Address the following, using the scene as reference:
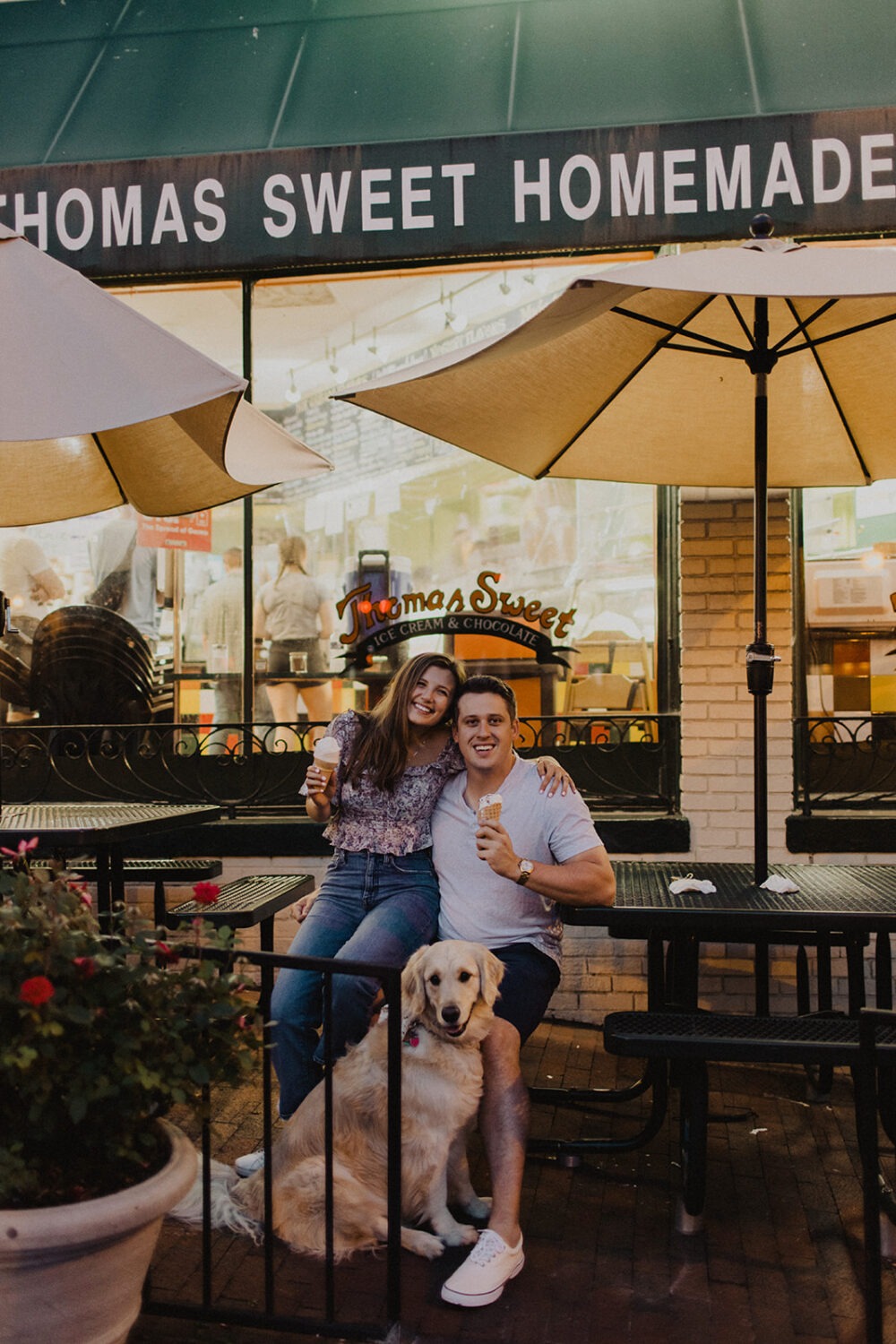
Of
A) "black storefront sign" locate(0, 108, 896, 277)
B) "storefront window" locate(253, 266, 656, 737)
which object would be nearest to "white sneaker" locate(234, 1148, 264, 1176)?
"storefront window" locate(253, 266, 656, 737)

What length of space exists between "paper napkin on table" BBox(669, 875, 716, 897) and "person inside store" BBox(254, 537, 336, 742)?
2857 millimetres

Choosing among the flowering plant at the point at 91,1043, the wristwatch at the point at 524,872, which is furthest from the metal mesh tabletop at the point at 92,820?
the wristwatch at the point at 524,872

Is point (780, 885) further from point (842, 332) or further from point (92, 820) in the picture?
point (92, 820)

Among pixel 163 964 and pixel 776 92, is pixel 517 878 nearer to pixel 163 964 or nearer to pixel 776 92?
pixel 163 964

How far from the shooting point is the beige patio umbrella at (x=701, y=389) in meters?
3.38

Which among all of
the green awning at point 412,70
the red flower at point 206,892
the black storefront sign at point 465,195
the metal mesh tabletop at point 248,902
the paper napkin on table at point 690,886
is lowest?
the metal mesh tabletop at point 248,902

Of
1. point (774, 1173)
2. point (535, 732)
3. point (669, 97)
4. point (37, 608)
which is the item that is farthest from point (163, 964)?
point (669, 97)

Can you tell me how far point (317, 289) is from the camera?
6520mm

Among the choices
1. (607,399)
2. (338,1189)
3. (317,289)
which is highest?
(317,289)

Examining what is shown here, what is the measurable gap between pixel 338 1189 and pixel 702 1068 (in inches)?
46.0

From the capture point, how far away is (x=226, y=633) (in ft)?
22.0

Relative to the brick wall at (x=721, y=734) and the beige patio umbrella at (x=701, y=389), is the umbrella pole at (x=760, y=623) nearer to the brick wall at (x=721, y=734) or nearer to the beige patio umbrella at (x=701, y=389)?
the beige patio umbrella at (x=701, y=389)

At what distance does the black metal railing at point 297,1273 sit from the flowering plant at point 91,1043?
14 cm

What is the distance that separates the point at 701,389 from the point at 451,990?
263 cm
